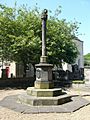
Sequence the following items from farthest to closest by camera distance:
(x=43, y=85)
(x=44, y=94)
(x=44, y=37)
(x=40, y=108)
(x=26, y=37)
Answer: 1. (x=26, y=37)
2. (x=44, y=37)
3. (x=43, y=85)
4. (x=44, y=94)
5. (x=40, y=108)

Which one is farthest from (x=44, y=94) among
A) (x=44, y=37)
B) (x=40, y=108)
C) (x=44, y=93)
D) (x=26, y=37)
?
(x=26, y=37)

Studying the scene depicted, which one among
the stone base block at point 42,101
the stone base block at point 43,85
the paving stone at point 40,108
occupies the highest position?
the stone base block at point 43,85

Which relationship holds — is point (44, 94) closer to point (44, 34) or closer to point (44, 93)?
point (44, 93)

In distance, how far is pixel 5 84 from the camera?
77.2ft

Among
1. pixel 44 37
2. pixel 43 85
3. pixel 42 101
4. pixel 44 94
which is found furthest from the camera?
pixel 44 37

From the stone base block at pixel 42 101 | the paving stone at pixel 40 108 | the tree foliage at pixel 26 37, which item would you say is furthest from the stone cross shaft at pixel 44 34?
the tree foliage at pixel 26 37

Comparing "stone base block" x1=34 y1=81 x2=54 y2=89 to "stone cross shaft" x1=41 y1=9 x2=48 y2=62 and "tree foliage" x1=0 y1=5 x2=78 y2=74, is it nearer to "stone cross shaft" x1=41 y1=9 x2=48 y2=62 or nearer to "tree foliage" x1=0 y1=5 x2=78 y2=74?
"stone cross shaft" x1=41 y1=9 x2=48 y2=62

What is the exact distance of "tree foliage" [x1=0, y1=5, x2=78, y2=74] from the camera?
21.5 m

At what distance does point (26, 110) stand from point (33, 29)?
40.2 ft

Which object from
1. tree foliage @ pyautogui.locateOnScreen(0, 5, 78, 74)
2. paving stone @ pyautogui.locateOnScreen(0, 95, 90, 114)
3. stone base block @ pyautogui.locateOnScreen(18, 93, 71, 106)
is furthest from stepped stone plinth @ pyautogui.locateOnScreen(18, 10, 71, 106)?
tree foliage @ pyautogui.locateOnScreen(0, 5, 78, 74)

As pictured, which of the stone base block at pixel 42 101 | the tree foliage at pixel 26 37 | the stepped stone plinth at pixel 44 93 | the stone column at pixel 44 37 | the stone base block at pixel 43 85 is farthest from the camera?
the tree foliage at pixel 26 37

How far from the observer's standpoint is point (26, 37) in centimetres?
2153

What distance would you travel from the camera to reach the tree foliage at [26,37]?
845 inches

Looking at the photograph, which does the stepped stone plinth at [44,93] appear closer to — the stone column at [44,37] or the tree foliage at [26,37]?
the stone column at [44,37]
